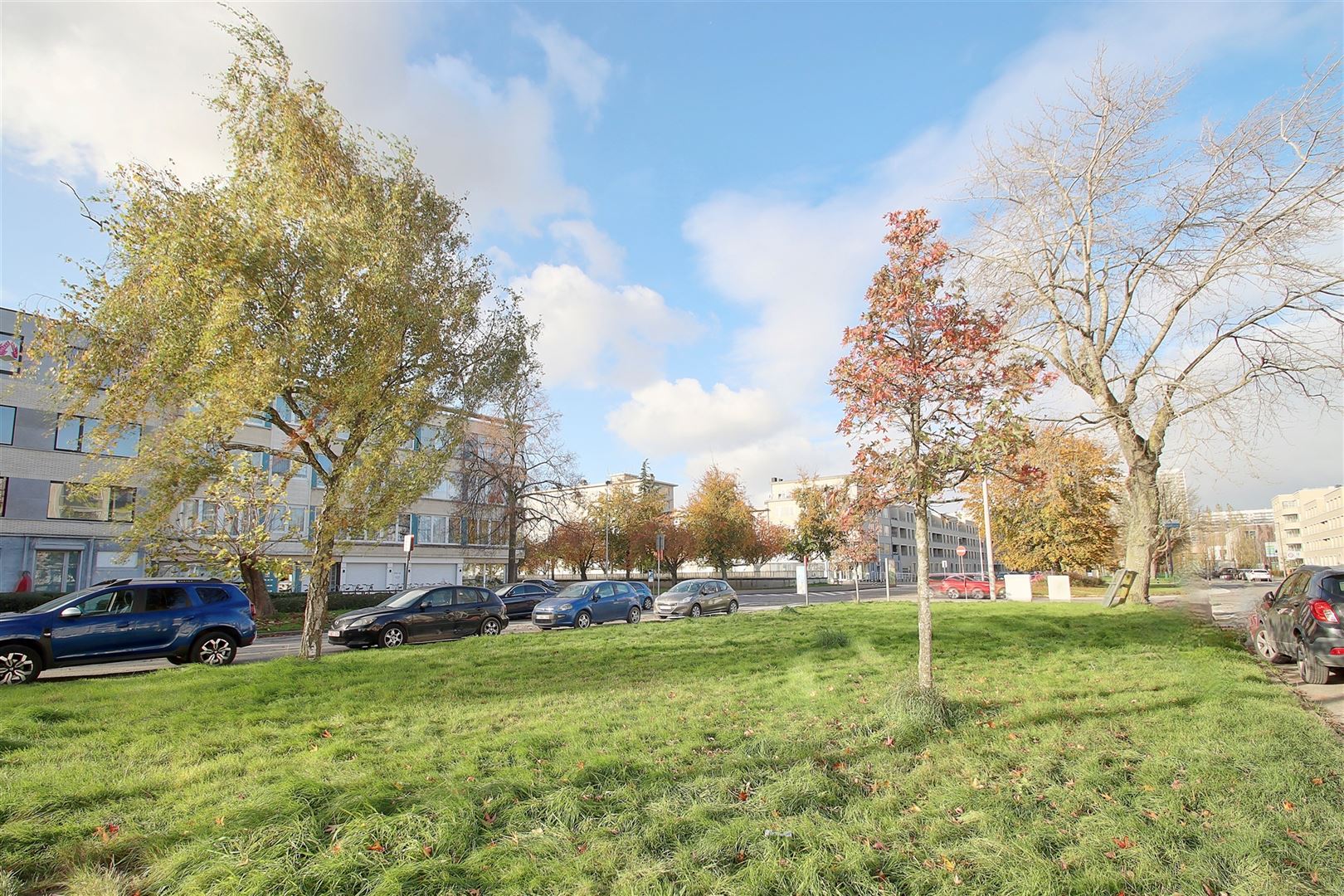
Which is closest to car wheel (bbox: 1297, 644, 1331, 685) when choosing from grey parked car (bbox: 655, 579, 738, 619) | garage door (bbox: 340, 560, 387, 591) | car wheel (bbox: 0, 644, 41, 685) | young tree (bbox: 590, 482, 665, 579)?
grey parked car (bbox: 655, 579, 738, 619)

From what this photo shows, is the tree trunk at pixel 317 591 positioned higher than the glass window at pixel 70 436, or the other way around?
the glass window at pixel 70 436

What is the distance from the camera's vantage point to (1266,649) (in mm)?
12703

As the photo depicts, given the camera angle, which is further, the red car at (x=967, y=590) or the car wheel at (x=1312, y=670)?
the red car at (x=967, y=590)

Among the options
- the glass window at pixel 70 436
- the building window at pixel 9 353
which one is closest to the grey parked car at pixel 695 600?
the glass window at pixel 70 436

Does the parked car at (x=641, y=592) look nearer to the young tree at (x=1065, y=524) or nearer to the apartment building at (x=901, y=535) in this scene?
the young tree at (x=1065, y=524)

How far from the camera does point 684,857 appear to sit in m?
4.03

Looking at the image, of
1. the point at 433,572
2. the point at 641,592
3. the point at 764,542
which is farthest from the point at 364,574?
the point at 764,542

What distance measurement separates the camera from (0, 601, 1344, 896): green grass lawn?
3.90 meters

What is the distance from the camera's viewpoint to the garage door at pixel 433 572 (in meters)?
49.9

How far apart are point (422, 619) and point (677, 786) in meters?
14.7

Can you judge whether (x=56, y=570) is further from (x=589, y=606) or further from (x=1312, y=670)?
(x=1312, y=670)

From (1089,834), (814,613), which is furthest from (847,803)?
(814,613)

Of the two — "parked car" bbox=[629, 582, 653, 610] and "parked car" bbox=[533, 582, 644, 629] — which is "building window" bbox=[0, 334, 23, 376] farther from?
"parked car" bbox=[629, 582, 653, 610]

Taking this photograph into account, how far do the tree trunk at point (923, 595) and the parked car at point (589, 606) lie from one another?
592 inches
